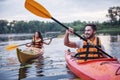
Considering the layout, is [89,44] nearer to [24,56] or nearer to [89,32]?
[89,32]

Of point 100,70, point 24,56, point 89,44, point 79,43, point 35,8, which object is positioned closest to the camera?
point 100,70

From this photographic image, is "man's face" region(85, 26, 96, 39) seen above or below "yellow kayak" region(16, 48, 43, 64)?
above

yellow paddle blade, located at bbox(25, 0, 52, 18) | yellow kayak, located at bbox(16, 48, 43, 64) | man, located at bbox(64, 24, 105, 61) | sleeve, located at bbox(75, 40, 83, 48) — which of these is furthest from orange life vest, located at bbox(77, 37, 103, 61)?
yellow kayak, located at bbox(16, 48, 43, 64)

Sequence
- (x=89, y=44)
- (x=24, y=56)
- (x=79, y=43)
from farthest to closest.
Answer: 1. (x=24, y=56)
2. (x=79, y=43)
3. (x=89, y=44)

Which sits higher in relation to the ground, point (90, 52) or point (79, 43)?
point (79, 43)

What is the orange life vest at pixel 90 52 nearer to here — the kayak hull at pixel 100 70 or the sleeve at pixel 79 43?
the sleeve at pixel 79 43

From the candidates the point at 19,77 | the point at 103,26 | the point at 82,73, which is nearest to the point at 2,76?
the point at 19,77

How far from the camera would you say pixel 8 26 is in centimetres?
8319

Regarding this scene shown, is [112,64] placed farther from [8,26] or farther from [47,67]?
[8,26]

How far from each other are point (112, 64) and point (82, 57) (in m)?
1.44

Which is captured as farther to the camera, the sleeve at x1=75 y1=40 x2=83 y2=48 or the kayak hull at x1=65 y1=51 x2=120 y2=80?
the sleeve at x1=75 y1=40 x2=83 y2=48

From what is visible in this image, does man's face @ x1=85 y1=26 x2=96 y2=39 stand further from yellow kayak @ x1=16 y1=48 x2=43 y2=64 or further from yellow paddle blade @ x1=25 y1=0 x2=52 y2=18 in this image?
yellow kayak @ x1=16 y1=48 x2=43 y2=64

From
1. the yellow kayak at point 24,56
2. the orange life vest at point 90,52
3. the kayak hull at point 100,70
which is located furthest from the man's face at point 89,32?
the yellow kayak at point 24,56

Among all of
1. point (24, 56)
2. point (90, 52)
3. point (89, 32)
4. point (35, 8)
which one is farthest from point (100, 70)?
point (24, 56)
